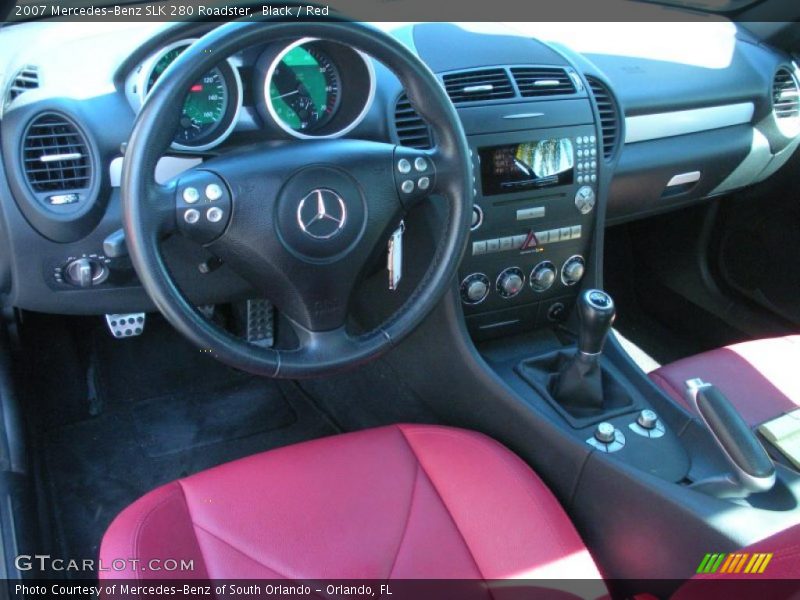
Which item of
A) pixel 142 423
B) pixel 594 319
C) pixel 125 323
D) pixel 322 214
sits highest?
pixel 322 214

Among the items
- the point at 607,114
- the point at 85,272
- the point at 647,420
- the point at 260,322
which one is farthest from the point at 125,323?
the point at 607,114

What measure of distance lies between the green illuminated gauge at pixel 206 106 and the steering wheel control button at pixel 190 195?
0.20 meters

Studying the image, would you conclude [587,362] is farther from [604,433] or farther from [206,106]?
[206,106]

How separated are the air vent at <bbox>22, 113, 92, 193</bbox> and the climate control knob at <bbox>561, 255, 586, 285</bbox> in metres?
1.02

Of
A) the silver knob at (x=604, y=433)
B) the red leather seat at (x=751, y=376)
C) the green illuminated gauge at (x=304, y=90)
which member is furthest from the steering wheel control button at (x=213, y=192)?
the red leather seat at (x=751, y=376)

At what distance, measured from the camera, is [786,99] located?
2.50 meters

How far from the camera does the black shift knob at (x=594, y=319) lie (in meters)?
1.54

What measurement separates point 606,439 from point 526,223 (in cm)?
50

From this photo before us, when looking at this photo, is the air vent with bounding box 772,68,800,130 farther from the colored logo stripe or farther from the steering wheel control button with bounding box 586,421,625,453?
the colored logo stripe

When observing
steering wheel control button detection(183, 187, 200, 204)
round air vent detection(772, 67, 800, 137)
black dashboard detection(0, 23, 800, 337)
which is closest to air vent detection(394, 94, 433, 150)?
black dashboard detection(0, 23, 800, 337)

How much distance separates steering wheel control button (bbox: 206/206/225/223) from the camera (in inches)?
48.7

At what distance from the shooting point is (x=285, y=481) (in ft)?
4.58

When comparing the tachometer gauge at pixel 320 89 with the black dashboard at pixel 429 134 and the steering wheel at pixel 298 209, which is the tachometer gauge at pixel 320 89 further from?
the steering wheel at pixel 298 209

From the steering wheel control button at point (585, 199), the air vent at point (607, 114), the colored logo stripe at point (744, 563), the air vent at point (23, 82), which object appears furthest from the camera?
the air vent at point (607, 114)
